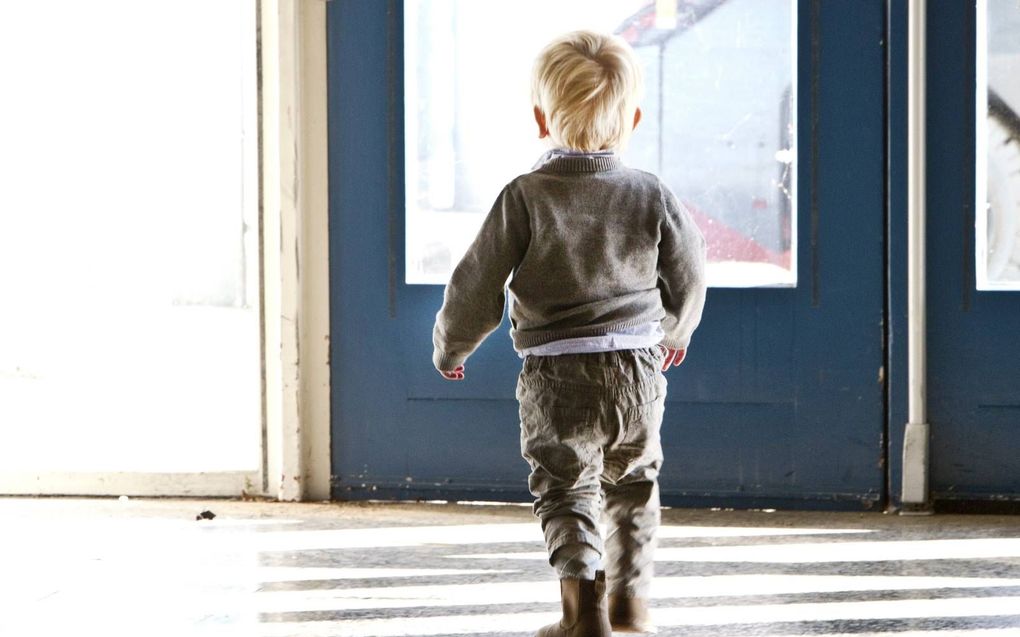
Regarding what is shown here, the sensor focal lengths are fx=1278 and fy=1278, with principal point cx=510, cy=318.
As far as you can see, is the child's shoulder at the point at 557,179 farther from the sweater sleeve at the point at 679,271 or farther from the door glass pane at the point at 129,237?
the door glass pane at the point at 129,237

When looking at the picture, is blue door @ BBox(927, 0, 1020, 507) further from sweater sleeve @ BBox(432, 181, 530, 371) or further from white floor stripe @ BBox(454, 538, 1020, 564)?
sweater sleeve @ BBox(432, 181, 530, 371)

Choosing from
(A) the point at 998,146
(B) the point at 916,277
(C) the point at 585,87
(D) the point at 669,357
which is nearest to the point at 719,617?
(D) the point at 669,357

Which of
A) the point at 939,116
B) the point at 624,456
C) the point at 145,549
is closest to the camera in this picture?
the point at 624,456

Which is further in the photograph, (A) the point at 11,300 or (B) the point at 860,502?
(A) the point at 11,300

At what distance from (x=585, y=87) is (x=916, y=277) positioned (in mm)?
1538

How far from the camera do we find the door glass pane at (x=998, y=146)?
3328 mm

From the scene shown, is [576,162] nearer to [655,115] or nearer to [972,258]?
[655,115]

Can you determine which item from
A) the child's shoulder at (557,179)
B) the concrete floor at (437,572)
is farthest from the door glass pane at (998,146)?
the child's shoulder at (557,179)

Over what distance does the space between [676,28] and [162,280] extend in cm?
166

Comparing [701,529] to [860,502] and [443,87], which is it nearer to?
[860,502]

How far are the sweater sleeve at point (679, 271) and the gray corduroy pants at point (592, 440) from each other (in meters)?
0.10

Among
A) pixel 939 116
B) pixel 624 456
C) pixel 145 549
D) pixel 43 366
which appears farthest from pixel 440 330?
pixel 43 366

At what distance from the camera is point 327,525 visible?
132 inches

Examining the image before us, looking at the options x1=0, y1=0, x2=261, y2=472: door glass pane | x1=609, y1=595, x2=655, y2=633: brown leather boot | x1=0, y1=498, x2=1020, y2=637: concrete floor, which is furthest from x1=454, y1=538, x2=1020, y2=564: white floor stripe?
x1=0, y1=0, x2=261, y2=472: door glass pane
